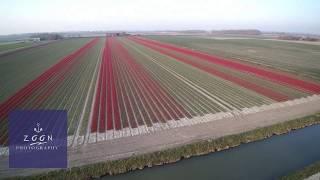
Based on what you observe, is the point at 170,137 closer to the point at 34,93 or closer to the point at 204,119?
the point at 204,119

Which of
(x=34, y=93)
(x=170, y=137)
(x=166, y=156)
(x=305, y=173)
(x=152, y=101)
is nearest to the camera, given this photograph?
(x=305, y=173)

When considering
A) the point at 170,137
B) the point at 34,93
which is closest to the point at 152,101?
the point at 170,137

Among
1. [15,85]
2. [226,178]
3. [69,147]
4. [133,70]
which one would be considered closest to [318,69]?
[133,70]

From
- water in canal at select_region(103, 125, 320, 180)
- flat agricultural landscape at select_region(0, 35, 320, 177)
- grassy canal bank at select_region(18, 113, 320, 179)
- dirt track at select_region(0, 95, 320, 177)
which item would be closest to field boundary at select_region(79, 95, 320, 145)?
flat agricultural landscape at select_region(0, 35, 320, 177)

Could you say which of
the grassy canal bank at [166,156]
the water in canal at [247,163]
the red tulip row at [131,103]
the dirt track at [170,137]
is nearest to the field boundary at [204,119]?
the dirt track at [170,137]

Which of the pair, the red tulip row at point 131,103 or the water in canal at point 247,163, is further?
the red tulip row at point 131,103

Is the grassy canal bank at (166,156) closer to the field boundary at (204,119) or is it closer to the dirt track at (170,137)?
the dirt track at (170,137)
